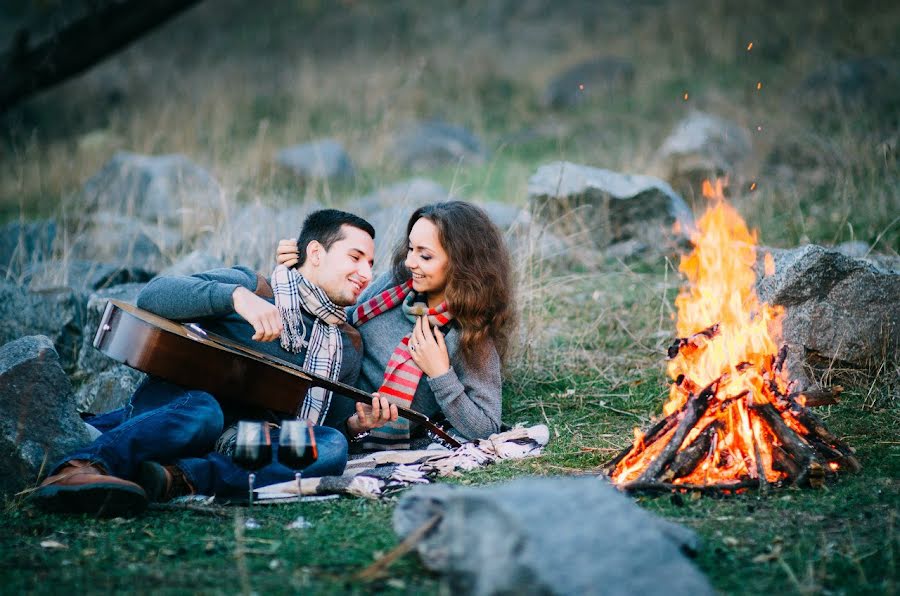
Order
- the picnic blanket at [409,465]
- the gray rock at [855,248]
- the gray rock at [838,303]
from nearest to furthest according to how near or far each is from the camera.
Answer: the picnic blanket at [409,465] → the gray rock at [838,303] → the gray rock at [855,248]

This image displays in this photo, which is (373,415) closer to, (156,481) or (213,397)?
(213,397)

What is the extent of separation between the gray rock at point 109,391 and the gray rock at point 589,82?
11.3m

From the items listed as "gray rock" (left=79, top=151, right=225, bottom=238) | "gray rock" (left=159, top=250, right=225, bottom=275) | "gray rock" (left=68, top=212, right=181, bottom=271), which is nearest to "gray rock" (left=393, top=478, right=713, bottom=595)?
"gray rock" (left=159, top=250, right=225, bottom=275)

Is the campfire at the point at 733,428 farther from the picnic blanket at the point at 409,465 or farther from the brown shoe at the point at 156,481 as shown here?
the brown shoe at the point at 156,481

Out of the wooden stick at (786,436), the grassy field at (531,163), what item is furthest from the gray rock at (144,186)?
the wooden stick at (786,436)

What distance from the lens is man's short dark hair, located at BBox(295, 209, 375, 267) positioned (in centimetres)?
459

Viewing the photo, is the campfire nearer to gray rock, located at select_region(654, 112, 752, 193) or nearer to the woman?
the woman

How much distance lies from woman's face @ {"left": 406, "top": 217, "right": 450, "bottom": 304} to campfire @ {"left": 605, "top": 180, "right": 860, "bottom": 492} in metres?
1.28

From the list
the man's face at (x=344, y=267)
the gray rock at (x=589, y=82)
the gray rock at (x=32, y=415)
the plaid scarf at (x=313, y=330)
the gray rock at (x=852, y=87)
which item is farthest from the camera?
the gray rock at (x=589, y=82)

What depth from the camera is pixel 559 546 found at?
237 centimetres

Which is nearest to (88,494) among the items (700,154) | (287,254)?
(287,254)

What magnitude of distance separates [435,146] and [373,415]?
9.11 meters

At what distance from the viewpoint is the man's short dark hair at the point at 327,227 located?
15.0ft

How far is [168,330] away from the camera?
372 centimetres
